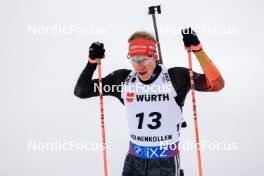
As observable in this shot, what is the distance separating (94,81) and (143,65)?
1.76 ft

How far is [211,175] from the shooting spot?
5699mm

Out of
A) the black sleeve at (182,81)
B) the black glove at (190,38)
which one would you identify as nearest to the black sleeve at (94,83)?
the black sleeve at (182,81)

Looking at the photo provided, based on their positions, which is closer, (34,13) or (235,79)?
(235,79)

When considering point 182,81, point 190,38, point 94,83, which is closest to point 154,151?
point 182,81

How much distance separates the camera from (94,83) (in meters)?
3.73

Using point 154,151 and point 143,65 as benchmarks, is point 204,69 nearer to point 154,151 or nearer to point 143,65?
point 143,65

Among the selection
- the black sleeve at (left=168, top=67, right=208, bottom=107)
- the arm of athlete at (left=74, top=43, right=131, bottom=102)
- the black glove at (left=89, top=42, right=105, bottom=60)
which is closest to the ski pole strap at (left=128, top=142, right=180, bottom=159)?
the black sleeve at (left=168, top=67, right=208, bottom=107)

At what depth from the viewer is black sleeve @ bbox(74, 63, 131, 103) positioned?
11.9 ft

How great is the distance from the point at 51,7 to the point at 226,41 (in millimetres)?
5400

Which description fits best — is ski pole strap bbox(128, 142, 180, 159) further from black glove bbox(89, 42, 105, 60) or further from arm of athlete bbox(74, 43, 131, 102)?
black glove bbox(89, 42, 105, 60)

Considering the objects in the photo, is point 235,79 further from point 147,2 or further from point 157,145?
point 157,145

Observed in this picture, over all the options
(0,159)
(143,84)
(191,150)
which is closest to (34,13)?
(0,159)

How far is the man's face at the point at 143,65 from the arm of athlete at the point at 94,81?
0.22m

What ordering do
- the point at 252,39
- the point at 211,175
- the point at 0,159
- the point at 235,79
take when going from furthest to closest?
the point at 252,39
the point at 235,79
the point at 0,159
the point at 211,175
